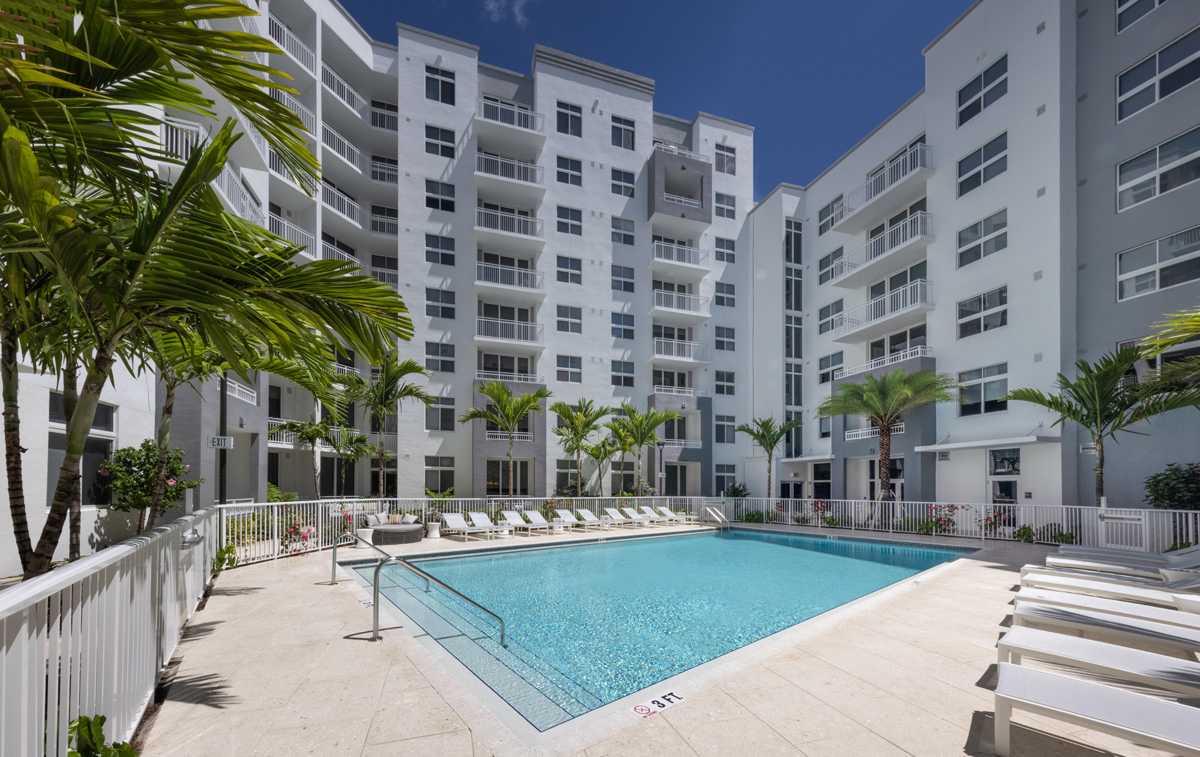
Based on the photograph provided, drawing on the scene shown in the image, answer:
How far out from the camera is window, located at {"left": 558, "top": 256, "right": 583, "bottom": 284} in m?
26.6

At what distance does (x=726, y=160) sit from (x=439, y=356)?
61.1 ft

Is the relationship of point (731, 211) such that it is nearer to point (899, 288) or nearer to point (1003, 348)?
point (899, 288)

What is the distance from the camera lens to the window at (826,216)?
1036 inches

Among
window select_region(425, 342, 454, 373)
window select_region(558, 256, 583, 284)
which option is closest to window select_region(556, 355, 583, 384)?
window select_region(558, 256, 583, 284)

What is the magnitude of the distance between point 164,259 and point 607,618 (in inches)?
287

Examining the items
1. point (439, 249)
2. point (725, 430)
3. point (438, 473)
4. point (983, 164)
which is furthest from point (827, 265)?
point (438, 473)

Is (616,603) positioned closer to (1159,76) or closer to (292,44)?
(1159,76)

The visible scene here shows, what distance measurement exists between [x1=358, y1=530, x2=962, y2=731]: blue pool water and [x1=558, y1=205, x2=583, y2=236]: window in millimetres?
15698

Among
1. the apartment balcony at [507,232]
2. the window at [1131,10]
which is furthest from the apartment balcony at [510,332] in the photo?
the window at [1131,10]

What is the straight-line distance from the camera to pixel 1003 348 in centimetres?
1775

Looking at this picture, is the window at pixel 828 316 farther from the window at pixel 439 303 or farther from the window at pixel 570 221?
the window at pixel 439 303

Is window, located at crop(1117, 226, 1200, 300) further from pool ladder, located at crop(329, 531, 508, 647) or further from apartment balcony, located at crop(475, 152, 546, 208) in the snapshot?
apartment balcony, located at crop(475, 152, 546, 208)

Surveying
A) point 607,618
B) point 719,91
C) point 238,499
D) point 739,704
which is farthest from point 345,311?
point 719,91

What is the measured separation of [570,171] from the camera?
1072 inches
